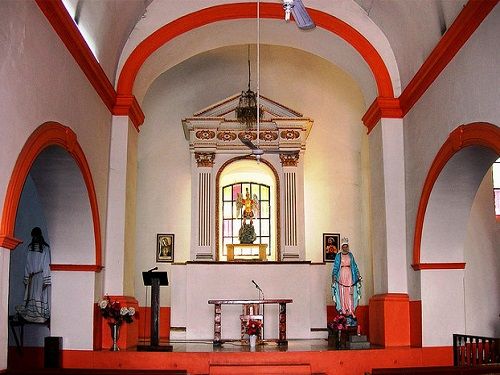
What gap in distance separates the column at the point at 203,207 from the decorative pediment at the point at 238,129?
11.5 inches

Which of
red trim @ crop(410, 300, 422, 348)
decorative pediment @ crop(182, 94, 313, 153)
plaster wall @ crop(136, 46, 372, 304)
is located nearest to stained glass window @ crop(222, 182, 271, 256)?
plaster wall @ crop(136, 46, 372, 304)

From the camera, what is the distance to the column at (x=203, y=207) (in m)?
14.8

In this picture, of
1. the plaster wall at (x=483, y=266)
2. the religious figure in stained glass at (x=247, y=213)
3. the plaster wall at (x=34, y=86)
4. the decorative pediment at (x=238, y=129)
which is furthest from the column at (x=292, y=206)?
the plaster wall at (x=34, y=86)

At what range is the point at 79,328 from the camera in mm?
10430

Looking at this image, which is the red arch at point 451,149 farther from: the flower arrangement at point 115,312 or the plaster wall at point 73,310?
the plaster wall at point 73,310

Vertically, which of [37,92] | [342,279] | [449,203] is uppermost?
Answer: [37,92]

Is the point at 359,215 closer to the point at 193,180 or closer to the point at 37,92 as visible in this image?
the point at 193,180

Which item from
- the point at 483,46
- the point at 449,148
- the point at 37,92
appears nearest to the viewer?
the point at 37,92

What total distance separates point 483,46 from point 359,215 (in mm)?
7706

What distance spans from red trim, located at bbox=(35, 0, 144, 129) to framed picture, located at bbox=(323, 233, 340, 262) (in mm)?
5280

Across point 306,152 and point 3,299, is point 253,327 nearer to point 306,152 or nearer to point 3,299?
point 3,299

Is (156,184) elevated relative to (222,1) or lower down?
lower down

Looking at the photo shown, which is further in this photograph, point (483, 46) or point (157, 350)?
point (157, 350)

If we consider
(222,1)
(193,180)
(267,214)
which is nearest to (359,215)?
(267,214)
